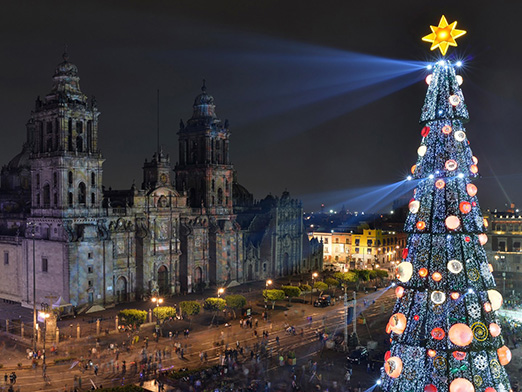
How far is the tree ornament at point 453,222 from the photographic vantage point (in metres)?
18.8

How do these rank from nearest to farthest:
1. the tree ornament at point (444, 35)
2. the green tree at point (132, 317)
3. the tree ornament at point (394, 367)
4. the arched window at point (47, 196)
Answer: the tree ornament at point (394, 367)
the tree ornament at point (444, 35)
the green tree at point (132, 317)
the arched window at point (47, 196)

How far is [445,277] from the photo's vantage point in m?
18.9

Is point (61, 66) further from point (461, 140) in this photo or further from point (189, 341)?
point (461, 140)

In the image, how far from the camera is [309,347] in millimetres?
51062

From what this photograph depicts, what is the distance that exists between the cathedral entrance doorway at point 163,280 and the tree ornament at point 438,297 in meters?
63.9

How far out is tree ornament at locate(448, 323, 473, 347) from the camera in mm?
17891

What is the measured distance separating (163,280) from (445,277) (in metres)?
64.6

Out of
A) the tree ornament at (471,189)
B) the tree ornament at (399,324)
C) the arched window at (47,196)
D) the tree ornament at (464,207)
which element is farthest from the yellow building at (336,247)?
the tree ornament at (464,207)

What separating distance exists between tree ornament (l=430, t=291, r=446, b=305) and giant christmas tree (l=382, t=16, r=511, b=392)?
0.04m

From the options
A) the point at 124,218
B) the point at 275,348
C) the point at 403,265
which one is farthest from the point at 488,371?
the point at 124,218

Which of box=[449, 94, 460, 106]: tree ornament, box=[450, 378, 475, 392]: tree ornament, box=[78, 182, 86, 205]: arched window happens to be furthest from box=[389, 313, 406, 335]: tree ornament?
box=[78, 182, 86, 205]: arched window

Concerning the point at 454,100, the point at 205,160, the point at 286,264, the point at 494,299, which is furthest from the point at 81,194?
the point at 494,299

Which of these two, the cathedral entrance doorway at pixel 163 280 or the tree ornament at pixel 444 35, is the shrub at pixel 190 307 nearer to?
the cathedral entrance doorway at pixel 163 280

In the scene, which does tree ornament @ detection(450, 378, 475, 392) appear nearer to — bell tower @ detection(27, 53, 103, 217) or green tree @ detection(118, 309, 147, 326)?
green tree @ detection(118, 309, 147, 326)
